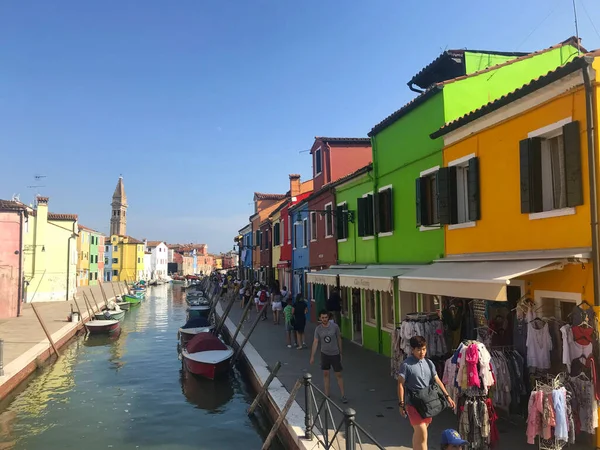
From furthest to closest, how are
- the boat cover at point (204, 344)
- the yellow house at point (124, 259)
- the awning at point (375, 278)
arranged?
1. the yellow house at point (124, 259)
2. the boat cover at point (204, 344)
3. the awning at point (375, 278)

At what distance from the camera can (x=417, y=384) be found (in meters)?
5.84

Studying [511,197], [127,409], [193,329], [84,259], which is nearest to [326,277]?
[127,409]

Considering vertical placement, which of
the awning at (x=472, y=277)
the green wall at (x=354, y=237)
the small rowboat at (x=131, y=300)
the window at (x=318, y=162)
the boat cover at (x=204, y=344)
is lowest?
the small rowboat at (x=131, y=300)

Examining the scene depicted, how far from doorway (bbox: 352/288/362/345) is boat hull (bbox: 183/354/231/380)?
14.3 feet

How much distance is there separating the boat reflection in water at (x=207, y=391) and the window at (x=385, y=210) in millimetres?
6889

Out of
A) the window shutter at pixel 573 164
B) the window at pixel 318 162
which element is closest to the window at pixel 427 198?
the window shutter at pixel 573 164

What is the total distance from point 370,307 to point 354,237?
8.59 feet

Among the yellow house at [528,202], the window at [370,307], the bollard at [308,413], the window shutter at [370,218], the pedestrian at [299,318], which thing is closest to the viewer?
the yellow house at [528,202]

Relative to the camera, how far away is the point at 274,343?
16828 mm

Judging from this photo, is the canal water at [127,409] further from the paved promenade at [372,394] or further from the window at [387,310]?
the window at [387,310]

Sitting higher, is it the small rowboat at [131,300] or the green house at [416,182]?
the green house at [416,182]

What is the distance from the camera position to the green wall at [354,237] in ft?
48.2

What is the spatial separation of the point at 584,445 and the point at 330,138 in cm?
1509

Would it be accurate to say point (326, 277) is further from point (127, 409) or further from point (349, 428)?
point (349, 428)
